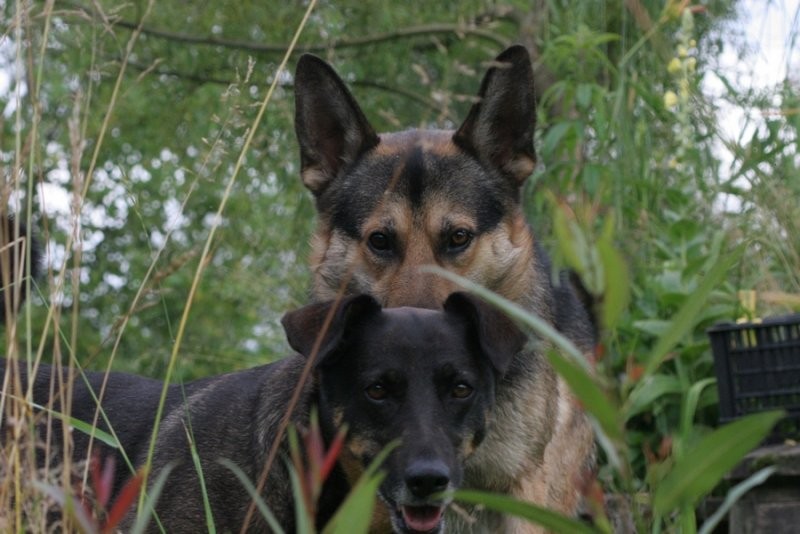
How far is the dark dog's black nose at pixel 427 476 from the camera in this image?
3.16 metres

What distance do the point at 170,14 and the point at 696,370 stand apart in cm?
511

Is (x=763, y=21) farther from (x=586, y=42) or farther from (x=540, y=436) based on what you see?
(x=540, y=436)

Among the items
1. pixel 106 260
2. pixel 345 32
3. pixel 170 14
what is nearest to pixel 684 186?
pixel 345 32

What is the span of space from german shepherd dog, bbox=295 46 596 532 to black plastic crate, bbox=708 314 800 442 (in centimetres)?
53

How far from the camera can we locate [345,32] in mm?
8820

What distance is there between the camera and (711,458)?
1389 millimetres

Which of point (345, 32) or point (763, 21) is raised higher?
point (345, 32)

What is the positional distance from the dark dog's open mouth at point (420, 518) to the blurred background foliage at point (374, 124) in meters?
0.62

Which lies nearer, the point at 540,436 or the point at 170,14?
the point at 540,436

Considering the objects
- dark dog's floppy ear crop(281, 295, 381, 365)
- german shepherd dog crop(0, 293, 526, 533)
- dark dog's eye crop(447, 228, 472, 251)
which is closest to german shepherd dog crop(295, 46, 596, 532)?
dark dog's eye crop(447, 228, 472, 251)

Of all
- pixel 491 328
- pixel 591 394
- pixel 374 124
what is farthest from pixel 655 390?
pixel 374 124


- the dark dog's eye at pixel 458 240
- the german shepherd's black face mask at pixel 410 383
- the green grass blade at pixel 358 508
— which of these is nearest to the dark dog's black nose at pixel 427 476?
the german shepherd's black face mask at pixel 410 383

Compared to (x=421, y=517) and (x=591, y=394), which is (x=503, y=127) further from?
(x=591, y=394)

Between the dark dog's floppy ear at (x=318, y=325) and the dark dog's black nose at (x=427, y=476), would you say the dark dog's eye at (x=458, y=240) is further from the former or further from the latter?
the dark dog's black nose at (x=427, y=476)
